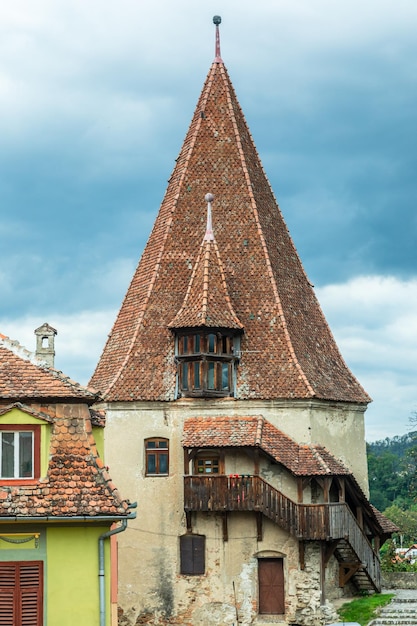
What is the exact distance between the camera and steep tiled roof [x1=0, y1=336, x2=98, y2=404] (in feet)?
84.9

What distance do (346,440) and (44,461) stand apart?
21521mm

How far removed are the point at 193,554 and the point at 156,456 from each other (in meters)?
3.58

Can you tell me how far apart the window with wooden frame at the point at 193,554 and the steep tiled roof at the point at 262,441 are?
3.31m

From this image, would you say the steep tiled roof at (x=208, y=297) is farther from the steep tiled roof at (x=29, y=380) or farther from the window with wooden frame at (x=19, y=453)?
the window with wooden frame at (x=19, y=453)

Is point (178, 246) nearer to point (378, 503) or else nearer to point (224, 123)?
point (224, 123)

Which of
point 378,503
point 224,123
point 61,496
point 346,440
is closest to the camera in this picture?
point 61,496

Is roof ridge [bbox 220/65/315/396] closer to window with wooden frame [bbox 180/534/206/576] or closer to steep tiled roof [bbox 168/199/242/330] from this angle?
steep tiled roof [bbox 168/199/242/330]

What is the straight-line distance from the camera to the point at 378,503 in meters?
120

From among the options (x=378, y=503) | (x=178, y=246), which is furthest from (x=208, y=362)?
(x=378, y=503)

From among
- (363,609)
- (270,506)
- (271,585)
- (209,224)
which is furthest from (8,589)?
(209,224)

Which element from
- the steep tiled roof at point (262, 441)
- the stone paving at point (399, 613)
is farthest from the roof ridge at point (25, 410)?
the stone paving at point (399, 613)

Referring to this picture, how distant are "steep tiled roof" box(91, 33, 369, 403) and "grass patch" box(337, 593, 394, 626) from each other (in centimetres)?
707

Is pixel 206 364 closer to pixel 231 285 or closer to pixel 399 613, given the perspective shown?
pixel 231 285

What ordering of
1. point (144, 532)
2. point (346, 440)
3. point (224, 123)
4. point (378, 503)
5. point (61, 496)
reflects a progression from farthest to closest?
1. point (378, 503)
2. point (224, 123)
3. point (346, 440)
4. point (144, 532)
5. point (61, 496)
